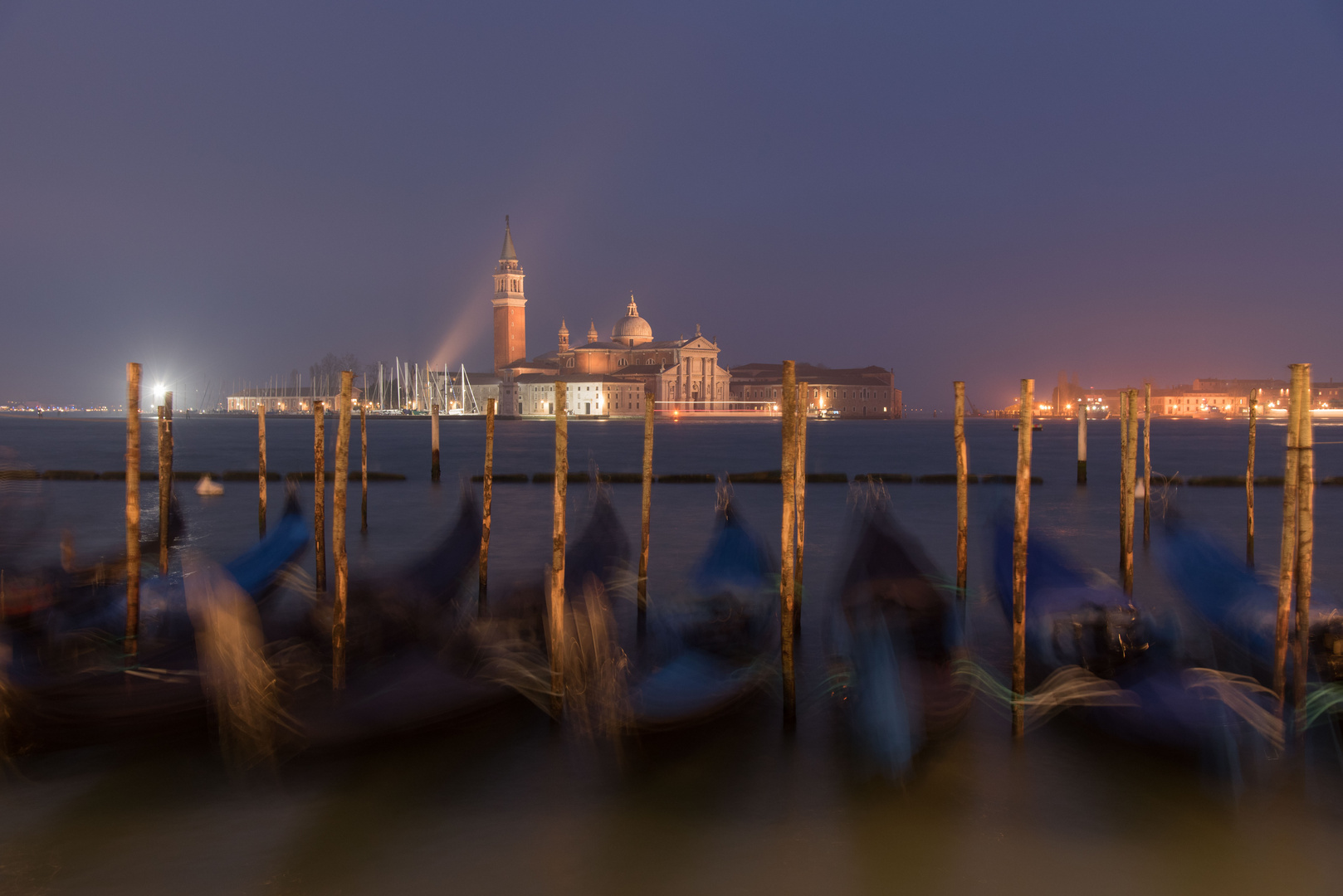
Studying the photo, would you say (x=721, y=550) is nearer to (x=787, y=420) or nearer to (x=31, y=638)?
(x=787, y=420)

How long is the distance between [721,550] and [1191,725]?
11.4ft

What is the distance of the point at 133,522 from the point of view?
5125 mm

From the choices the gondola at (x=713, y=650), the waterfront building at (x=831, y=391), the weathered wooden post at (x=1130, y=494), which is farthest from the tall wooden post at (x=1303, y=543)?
the waterfront building at (x=831, y=391)

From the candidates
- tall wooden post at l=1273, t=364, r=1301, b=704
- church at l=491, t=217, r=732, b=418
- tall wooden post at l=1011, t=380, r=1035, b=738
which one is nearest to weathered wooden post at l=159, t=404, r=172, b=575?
tall wooden post at l=1011, t=380, r=1035, b=738

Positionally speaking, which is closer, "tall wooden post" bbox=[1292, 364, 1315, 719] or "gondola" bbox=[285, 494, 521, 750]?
"tall wooden post" bbox=[1292, 364, 1315, 719]

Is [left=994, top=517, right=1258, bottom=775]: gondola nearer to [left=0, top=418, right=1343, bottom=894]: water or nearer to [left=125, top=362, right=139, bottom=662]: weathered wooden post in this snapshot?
[left=0, top=418, right=1343, bottom=894]: water

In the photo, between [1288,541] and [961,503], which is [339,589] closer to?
[961,503]

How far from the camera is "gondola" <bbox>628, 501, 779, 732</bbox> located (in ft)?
14.2

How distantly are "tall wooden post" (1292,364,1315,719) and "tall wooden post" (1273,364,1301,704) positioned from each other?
0.02 m

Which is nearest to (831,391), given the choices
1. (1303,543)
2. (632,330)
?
(632,330)

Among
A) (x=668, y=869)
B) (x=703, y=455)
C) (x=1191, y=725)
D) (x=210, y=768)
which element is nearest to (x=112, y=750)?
(x=210, y=768)

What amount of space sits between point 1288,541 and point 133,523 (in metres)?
5.80

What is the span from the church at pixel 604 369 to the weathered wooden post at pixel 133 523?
57062 millimetres

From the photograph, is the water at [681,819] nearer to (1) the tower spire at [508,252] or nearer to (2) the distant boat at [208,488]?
(2) the distant boat at [208,488]
